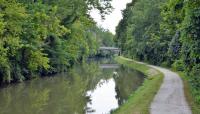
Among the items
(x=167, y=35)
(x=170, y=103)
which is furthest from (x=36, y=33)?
(x=170, y=103)

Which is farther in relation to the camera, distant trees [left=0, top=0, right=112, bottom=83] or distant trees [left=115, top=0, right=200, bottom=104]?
distant trees [left=0, top=0, right=112, bottom=83]

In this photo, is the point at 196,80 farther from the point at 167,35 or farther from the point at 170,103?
the point at 167,35

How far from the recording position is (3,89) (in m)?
32.6

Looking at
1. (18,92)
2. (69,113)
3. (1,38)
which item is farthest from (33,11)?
(69,113)

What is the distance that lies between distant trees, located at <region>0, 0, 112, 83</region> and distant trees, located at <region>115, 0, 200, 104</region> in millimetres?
10483

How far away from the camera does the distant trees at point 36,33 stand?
110ft

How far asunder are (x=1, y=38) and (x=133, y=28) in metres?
36.8

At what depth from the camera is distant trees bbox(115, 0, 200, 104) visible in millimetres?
20202

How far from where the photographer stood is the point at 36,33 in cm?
3962

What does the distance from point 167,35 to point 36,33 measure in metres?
18.3

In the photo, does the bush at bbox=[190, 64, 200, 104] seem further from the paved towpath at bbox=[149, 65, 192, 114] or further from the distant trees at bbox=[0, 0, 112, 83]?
the distant trees at bbox=[0, 0, 112, 83]

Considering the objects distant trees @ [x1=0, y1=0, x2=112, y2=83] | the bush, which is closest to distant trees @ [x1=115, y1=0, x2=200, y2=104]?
the bush

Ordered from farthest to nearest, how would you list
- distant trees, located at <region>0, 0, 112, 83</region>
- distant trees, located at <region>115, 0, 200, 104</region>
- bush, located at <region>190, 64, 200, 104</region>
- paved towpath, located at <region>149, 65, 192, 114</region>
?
distant trees, located at <region>0, 0, 112, 83</region> < bush, located at <region>190, 64, 200, 104</region> < distant trees, located at <region>115, 0, 200, 104</region> < paved towpath, located at <region>149, 65, 192, 114</region>

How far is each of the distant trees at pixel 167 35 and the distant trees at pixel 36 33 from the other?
10.5 meters
